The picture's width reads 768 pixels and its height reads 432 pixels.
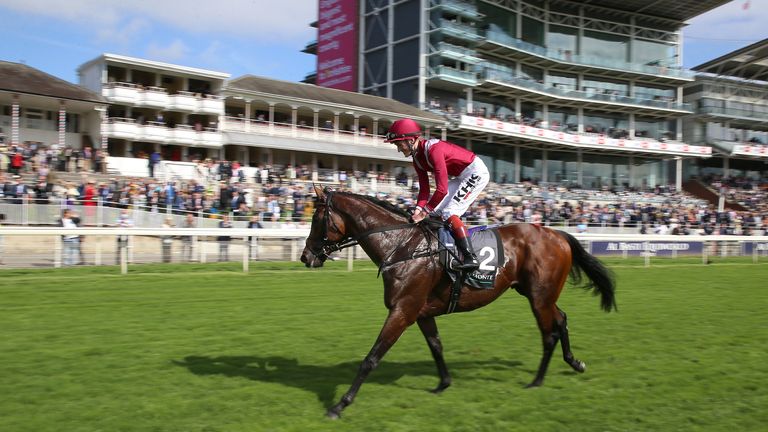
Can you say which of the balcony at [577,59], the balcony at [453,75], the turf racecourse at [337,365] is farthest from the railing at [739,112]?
the turf racecourse at [337,365]

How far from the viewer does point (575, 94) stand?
1662 inches

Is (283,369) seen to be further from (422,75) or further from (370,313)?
(422,75)

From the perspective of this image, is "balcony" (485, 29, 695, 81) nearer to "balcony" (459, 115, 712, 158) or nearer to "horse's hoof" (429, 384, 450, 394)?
"balcony" (459, 115, 712, 158)

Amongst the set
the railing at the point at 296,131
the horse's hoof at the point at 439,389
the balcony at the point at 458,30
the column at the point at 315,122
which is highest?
the balcony at the point at 458,30

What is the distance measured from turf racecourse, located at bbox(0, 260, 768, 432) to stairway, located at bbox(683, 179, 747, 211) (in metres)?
35.2

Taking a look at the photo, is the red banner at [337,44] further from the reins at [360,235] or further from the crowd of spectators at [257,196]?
the reins at [360,235]

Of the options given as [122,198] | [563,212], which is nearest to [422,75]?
[563,212]

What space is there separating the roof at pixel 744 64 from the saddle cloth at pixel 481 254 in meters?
50.8

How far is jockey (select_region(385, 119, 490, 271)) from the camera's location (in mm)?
4660

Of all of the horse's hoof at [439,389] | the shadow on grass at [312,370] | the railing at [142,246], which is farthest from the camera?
the railing at [142,246]

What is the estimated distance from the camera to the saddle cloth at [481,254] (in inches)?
186

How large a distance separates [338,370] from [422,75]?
3286cm

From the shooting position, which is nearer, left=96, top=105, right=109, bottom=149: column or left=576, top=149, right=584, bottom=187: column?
left=96, top=105, right=109, bottom=149: column

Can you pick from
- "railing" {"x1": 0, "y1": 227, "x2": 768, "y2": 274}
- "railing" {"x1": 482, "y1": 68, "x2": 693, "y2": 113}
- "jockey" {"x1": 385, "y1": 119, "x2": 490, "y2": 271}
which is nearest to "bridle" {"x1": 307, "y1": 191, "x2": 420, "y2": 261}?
"jockey" {"x1": 385, "y1": 119, "x2": 490, "y2": 271}
